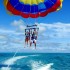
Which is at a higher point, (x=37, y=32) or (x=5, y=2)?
(x=5, y=2)

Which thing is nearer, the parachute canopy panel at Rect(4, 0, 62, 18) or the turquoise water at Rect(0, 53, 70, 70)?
the parachute canopy panel at Rect(4, 0, 62, 18)

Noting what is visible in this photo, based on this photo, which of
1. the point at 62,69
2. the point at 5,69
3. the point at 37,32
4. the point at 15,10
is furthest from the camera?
the point at 62,69

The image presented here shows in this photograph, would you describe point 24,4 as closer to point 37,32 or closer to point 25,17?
point 25,17

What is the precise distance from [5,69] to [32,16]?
31892 millimetres

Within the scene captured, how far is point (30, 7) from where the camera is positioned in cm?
2211

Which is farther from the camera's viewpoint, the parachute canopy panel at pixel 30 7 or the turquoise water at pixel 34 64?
the turquoise water at pixel 34 64

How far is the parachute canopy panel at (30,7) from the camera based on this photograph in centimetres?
2152

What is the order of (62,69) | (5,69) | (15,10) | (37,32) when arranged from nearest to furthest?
1. (37,32)
2. (15,10)
3. (5,69)
4. (62,69)

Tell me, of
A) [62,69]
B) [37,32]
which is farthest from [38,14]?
[62,69]

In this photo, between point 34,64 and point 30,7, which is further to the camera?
point 34,64

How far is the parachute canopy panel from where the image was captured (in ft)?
70.6

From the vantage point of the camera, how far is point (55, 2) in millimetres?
21234

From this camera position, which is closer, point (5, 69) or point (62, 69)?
point (5, 69)

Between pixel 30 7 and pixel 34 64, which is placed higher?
pixel 30 7
